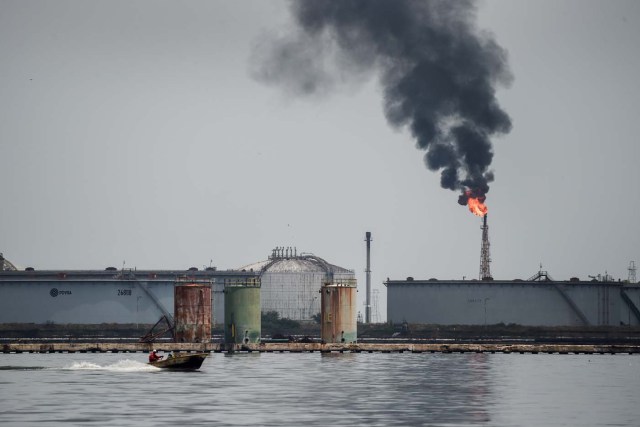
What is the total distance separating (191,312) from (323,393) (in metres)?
48.6

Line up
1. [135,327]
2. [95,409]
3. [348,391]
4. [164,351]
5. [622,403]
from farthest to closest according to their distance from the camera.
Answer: [135,327]
[164,351]
[348,391]
[622,403]
[95,409]

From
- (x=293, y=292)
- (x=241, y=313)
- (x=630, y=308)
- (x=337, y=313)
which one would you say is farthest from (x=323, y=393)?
(x=293, y=292)

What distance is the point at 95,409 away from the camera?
6700 cm

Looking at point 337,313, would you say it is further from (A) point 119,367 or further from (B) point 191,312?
(A) point 119,367

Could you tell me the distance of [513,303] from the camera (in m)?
166

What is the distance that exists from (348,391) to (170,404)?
13315 millimetres

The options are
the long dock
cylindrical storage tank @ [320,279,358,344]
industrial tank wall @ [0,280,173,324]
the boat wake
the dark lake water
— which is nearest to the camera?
the dark lake water

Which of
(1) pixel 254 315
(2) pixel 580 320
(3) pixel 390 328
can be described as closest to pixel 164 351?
(1) pixel 254 315

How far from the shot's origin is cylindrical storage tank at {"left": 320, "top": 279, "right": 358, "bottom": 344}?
128125mm

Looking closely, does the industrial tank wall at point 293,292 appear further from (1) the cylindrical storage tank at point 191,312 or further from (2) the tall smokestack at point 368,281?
(1) the cylindrical storage tank at point 191,312

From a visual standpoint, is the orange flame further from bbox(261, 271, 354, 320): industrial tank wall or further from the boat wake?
the boat wake

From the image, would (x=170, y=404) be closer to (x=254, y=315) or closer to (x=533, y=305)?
(x=254, y=315)

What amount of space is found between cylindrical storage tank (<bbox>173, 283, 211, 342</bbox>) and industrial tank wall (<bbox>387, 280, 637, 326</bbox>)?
4960 cm

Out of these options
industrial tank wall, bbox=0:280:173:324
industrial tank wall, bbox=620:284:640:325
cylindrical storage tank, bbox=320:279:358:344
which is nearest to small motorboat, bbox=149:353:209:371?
cylindrical storage tank, bbox=320:279:358:344
